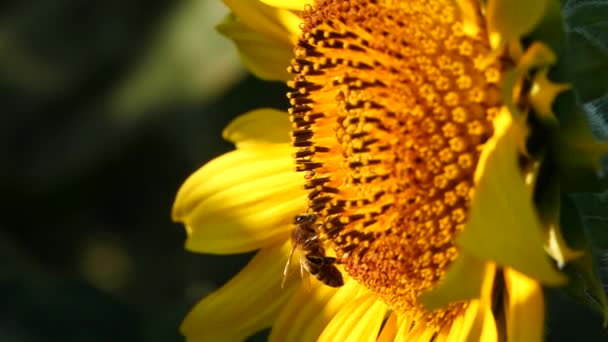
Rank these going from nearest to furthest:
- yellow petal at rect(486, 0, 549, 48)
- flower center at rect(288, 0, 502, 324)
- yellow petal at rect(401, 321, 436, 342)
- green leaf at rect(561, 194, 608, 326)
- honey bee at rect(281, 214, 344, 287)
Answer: yellow petal at rect(486, 0, 549, 48) → green leaf at rect(561, 194, 608, 326) → flower center at rect(288, 0, 502, 324) → yellow petal at rect(401, 321, 436, 342) → honey bee at rect(281, 214, 344, 287)

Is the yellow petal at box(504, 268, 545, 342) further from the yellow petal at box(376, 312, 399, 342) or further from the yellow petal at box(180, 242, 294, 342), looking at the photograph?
the yellow petal at box(180, 242, 294, 342)

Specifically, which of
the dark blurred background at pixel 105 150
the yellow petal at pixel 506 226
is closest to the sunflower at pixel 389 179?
the yellow petal at pixel 506 226

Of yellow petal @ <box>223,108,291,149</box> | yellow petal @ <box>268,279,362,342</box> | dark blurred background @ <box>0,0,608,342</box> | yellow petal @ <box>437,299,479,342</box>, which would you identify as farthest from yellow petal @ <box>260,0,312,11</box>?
dark blurred background @ <box>0,0,608,342</box>

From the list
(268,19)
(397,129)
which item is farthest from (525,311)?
(268,19)

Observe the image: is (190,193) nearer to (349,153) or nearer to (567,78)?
(349,153)

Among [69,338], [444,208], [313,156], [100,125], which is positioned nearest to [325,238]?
[313,156]

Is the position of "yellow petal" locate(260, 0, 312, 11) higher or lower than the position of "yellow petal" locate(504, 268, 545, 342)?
→ higher

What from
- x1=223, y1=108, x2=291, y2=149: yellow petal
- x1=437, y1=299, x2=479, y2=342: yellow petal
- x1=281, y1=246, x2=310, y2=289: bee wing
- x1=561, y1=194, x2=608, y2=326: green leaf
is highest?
x1=223, y1=108, x2=291, y2=149: yellow petal
